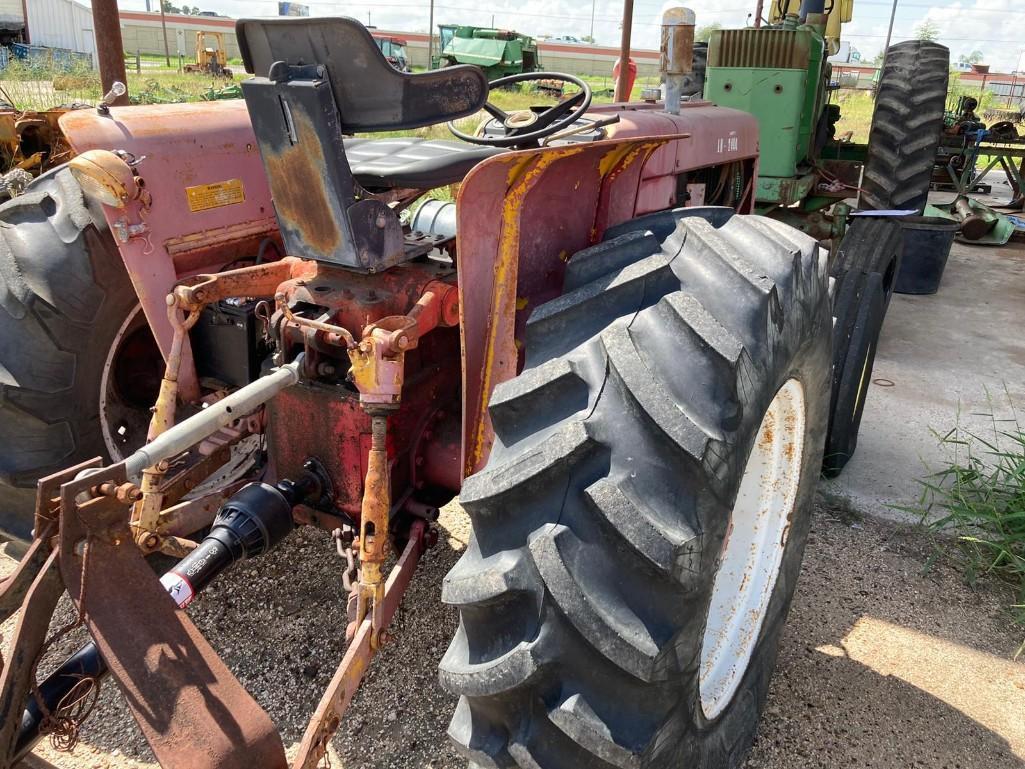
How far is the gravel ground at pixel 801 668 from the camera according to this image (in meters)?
1.99

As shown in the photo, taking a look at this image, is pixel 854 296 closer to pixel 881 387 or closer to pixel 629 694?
pixel 881 387

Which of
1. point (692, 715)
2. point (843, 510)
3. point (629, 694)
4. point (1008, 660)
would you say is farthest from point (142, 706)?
point (843, 510)

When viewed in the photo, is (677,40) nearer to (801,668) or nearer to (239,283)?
(239,283)

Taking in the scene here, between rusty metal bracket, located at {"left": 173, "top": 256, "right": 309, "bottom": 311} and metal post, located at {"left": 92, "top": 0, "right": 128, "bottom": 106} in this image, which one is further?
metal post, located at {"left": 92, "top": 0, "right": 128, "bottom": 106}

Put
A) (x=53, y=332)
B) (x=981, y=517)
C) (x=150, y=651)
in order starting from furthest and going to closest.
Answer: (x=981, y=517) < (x=53, y=332) < (x=150, y=651)

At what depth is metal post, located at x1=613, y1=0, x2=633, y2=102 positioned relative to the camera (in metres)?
6.25

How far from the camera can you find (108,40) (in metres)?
3.32

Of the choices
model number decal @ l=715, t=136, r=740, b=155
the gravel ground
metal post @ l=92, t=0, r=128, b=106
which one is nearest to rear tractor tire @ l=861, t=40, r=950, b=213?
model number decal @ l=715, t=136, r=740, b=155

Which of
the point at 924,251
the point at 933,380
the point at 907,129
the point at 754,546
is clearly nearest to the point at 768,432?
the point at 754,546

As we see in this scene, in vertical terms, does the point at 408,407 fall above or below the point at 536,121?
below

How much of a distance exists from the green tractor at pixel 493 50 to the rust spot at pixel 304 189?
71.5 ft

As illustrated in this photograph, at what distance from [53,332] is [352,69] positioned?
3.46ft

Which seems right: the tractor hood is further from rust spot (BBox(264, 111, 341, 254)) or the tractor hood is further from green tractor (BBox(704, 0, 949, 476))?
rust spot (BBox(264, 111, 341, 254))

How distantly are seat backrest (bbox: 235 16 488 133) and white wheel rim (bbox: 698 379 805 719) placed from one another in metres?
0.99
